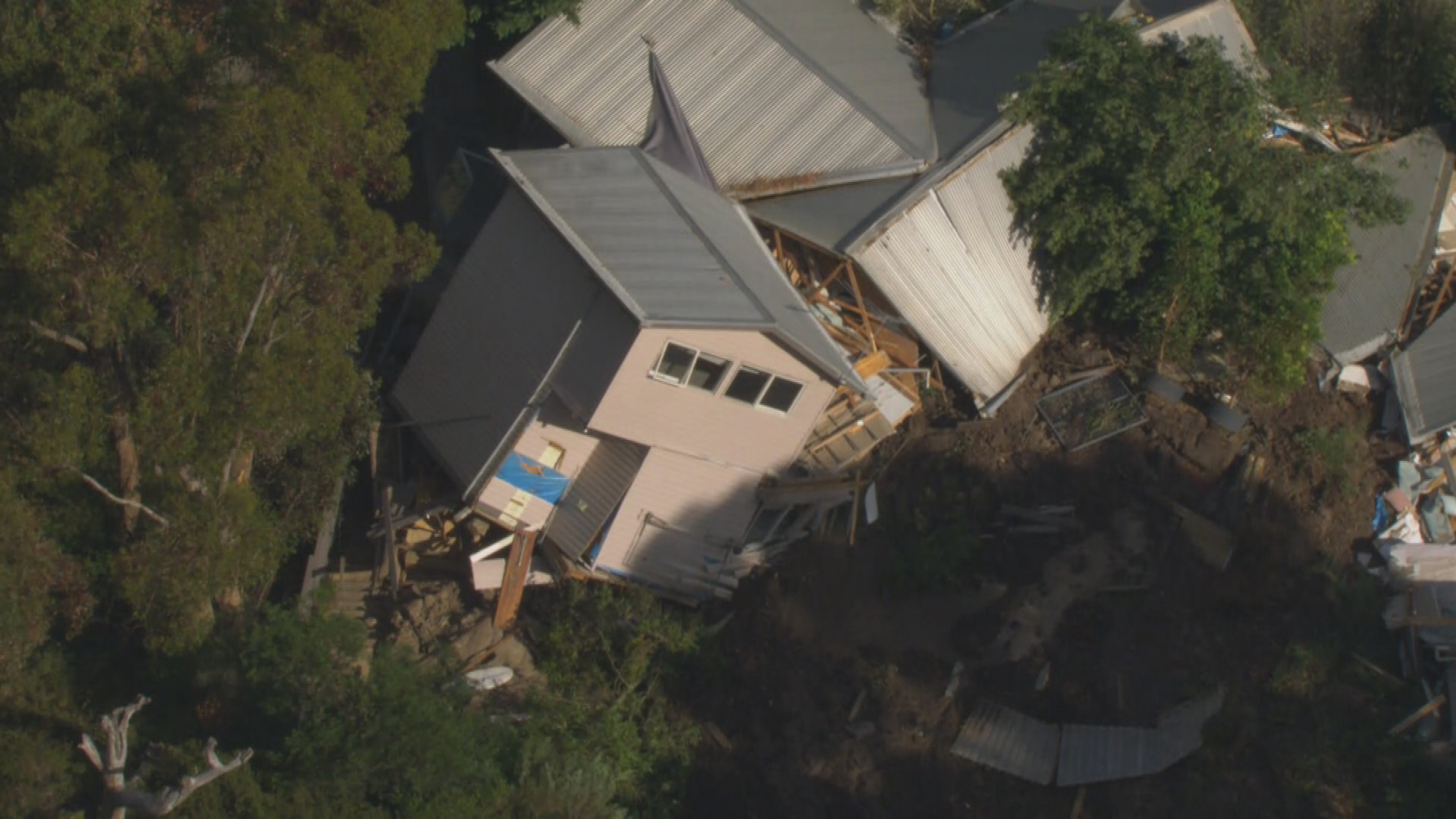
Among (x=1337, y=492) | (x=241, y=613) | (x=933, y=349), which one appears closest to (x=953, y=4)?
(x=933, y=349)

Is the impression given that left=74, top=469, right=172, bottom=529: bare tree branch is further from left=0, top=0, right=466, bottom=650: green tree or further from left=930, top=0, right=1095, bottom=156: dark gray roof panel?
left=930, top=0, right=1095, bottom=156: dark gray roof panel

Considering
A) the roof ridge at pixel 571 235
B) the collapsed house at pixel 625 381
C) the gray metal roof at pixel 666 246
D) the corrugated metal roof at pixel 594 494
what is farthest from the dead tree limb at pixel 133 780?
the gray metal roof at pixel 666 246

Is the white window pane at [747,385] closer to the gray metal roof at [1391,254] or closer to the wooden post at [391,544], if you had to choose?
the wooden post at [391,544]

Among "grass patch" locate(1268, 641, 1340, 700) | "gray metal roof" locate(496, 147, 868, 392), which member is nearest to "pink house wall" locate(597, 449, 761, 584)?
"gray metal roof" locate(496, 147, 868, 392)

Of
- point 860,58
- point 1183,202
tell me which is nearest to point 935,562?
point 1183,202

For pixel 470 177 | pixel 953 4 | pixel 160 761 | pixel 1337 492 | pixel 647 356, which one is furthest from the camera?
pixel 953 4

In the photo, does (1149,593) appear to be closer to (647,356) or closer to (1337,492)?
(1337,492)
